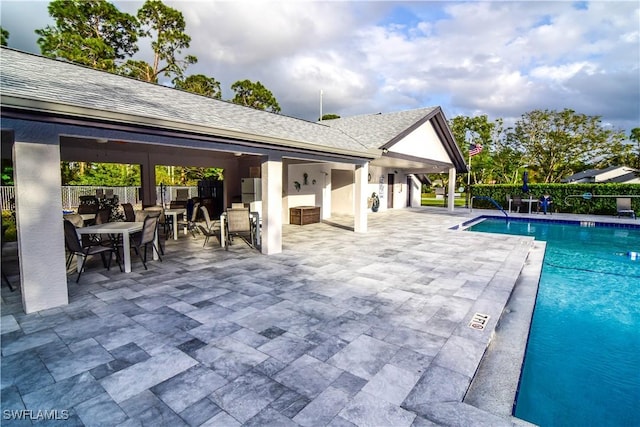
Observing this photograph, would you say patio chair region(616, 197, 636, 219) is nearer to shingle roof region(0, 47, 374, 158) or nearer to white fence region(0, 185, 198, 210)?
shingle roof region(0, 47, 374, 158)

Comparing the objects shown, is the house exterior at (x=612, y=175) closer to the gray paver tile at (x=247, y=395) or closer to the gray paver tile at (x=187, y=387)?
the gray paver tile at (x=247, y=395)

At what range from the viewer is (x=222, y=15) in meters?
14.8

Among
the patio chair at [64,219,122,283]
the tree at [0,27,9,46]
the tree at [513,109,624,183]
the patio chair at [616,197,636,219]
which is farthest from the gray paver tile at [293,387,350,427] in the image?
the tree at [513,109,624,183]

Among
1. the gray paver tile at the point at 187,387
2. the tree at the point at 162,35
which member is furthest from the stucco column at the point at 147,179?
the tree at the point at 162,35

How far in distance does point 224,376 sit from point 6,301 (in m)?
4.32

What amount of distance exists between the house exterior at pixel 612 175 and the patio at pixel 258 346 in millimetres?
37774

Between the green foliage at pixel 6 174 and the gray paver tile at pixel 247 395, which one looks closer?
the gray paver tile at pixel 247 395

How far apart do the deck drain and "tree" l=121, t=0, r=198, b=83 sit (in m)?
27.3

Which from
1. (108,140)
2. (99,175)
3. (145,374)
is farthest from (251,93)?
(145,374)

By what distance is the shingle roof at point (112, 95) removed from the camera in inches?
177

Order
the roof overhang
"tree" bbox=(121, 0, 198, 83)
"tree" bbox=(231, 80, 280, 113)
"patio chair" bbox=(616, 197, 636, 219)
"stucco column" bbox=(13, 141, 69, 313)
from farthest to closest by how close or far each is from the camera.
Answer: "tree" bbox=(231, 80, 280, 113) < "tree" bbox=(121, 0, 198, 83) < "patio chair" bbox=(616, 197, 636, 219) < "stucco column" bbox=(13, 141, 69, 313) < the roof overhang

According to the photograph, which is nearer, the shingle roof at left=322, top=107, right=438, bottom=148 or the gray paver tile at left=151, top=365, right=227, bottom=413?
the gray paver tile at left=151, top=365, right=227, bottom=413

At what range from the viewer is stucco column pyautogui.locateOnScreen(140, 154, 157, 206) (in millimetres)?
13195

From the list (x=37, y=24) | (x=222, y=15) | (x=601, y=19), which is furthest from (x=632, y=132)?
(x=37, y=24)
